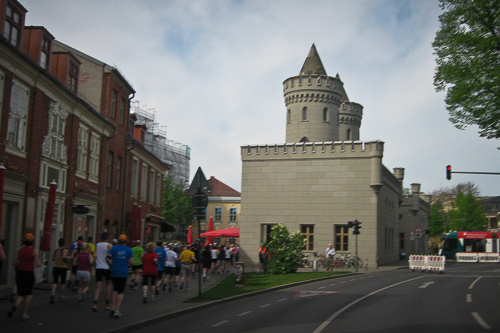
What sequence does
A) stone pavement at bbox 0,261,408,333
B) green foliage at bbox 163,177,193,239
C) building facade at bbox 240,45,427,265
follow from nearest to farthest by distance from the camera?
stone pavement at bbox 0,261,408,333
building facade at bbox 240,45,427,265
green foliage at bbox 163,177,193,239

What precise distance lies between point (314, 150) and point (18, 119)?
26.0 metres

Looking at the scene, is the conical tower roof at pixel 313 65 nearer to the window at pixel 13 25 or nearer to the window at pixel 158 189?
the window at pixel 158 189

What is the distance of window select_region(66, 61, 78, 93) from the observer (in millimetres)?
21312

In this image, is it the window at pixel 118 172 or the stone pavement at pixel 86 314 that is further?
the window at pixel 118 172

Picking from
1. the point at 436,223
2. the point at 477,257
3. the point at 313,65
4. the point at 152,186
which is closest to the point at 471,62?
the point at 152,186

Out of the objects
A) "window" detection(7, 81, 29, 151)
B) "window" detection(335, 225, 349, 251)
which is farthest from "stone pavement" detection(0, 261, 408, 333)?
"window" detection(335, 225, 349, 251)

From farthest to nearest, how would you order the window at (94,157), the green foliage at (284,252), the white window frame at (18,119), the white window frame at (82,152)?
1. the green foliage at (284,252)
2. the window at (94,157)
3. the white window frame at (82,152)
4. the white window frame at (18,119)

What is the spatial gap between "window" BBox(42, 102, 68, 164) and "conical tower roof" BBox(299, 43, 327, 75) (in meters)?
32.7

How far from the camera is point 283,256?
26.5 metres

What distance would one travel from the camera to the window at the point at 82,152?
2094cm

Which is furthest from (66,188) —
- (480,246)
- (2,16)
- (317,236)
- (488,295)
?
(480,246)

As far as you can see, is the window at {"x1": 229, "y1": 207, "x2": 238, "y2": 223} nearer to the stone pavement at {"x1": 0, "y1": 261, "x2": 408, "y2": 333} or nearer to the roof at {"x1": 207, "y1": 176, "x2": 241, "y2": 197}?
the roof at {"x1": 207, "y1": 176, "x2": 241, "y2": 197}

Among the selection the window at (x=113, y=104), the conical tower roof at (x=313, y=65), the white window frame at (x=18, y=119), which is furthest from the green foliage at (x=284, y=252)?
the conical tower roof at (x=313, y=65)

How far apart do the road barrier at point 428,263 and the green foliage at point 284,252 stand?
30.6 feet
